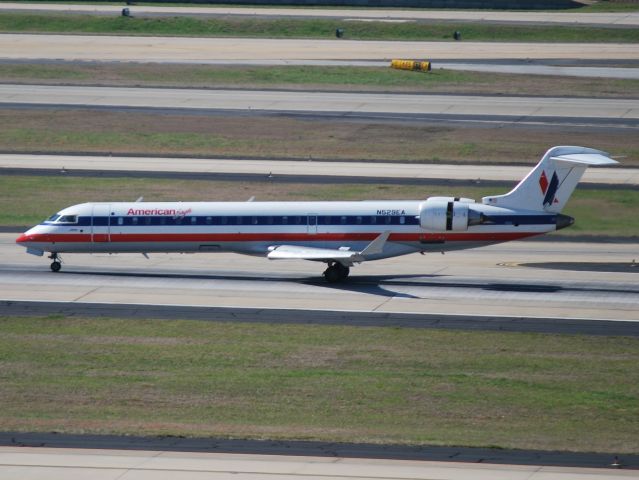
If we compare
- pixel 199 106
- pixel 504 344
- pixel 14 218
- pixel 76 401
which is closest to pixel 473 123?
pixel 199 106

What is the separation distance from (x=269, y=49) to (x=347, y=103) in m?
22.3

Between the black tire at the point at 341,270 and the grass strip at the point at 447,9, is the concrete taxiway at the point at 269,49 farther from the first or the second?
the black tire at the point at 341,270

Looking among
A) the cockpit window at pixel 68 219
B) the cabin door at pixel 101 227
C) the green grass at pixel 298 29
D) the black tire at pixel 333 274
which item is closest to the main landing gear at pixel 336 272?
the black tire at pixel 333 274

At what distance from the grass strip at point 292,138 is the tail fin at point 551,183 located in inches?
870

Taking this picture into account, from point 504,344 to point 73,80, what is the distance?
64087 millimetres

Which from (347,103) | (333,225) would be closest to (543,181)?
(333,225)

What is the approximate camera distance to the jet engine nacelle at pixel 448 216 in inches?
1833

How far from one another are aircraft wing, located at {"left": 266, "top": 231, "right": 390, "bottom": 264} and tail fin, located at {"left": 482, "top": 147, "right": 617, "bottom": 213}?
192 inches

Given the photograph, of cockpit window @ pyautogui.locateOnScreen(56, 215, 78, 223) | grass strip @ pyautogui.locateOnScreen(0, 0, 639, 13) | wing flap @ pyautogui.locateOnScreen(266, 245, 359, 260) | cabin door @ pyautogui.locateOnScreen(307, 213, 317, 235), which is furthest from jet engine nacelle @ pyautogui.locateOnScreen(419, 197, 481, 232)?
grass strip @ pyautogui.locateOnScreen(0, 0, 639, 13)

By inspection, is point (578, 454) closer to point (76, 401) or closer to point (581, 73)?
point (76, 401)

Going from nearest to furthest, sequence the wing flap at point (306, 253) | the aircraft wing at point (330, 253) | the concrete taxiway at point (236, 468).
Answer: the concrete taxiway at point (236, 468) < the aircraft wing at point (330, 253) < the wing flap at point (306, 253)

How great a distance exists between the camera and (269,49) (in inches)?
4188

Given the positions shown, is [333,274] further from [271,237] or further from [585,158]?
[585,158]

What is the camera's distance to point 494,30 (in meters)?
113
